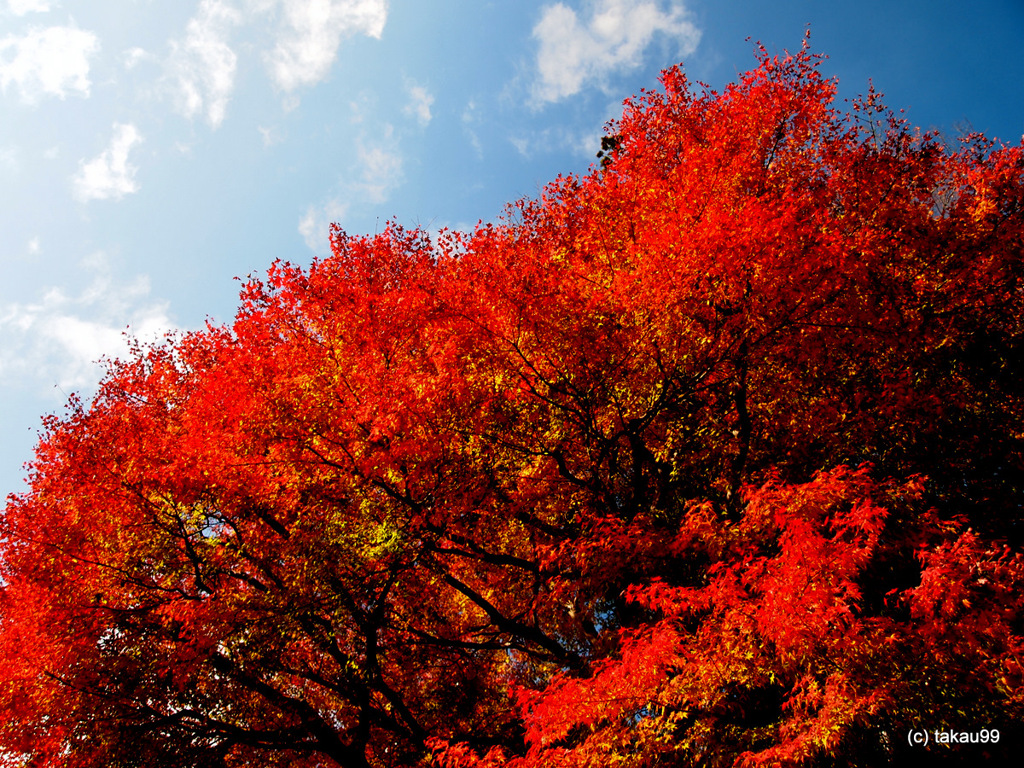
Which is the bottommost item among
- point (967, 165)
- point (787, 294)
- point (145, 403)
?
point (787, 294)

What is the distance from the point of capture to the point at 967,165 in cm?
1438

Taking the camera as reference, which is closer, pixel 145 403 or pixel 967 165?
pixel 967 165

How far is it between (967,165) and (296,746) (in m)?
20.9

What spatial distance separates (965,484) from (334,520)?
11.7m

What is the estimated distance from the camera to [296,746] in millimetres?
8750

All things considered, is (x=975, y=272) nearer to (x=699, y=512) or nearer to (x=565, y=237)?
(x=699, y=512)

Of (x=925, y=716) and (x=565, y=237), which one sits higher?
(x=565, y=237)

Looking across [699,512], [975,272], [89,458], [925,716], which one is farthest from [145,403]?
[975,272]

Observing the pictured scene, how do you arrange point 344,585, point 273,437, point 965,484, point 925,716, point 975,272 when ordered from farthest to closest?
1. point 975,272
2. point 965,484
3. point 273,437
4. point 344,585
5. point 925,716

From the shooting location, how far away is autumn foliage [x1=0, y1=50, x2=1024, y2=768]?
5.75 meters

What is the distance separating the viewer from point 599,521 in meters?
8.65

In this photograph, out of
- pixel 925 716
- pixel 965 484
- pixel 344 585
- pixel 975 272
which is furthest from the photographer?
pixel 975 272

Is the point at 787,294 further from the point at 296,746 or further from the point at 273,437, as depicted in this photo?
the point at 296,746

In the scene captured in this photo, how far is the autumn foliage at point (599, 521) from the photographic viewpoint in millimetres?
5750
